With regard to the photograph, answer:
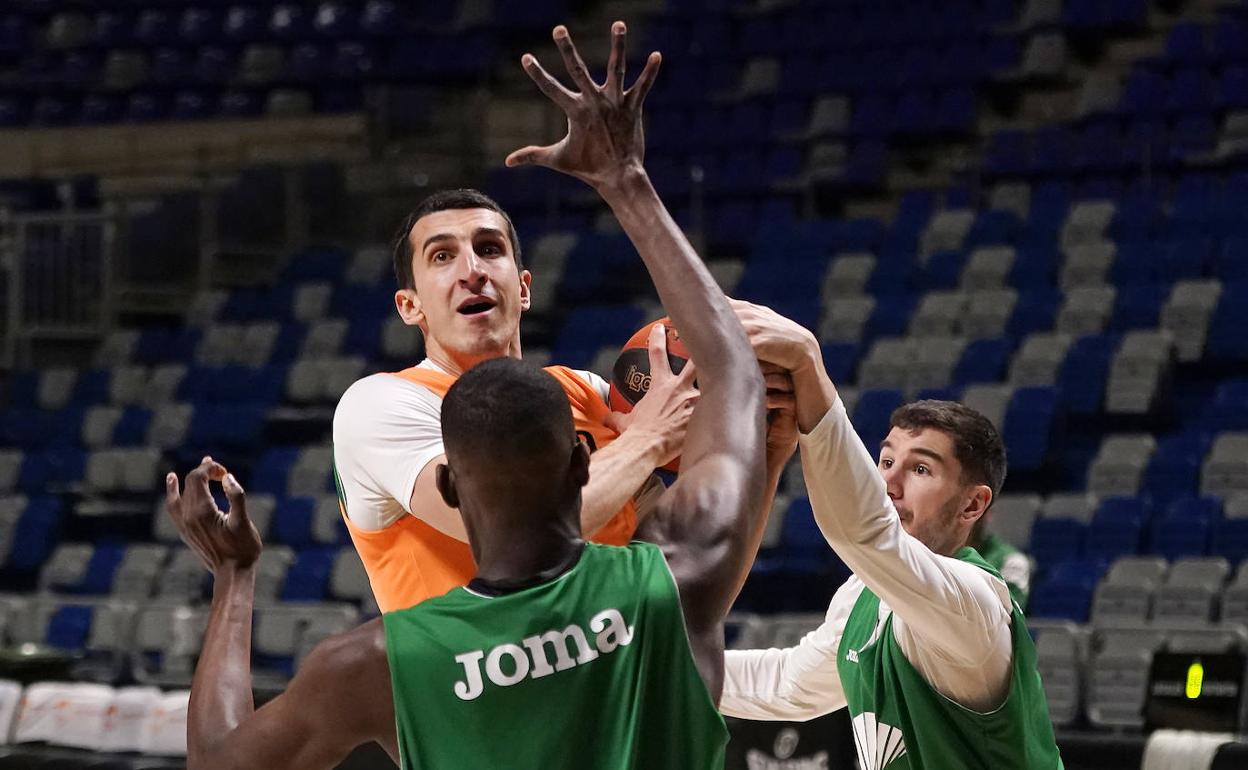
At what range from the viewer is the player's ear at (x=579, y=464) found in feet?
8.44

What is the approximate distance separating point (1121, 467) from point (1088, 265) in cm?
191

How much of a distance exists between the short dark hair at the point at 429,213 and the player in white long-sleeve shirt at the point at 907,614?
0.87 meters

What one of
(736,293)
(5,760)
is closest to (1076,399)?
(736,293)

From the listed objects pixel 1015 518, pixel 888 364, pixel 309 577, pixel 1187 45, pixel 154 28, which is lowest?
pixel 309 577

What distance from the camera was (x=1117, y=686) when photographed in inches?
339

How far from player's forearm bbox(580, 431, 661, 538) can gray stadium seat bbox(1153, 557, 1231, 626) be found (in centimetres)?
696

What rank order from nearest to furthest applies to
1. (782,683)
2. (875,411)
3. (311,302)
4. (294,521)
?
(782,683), (875,411), (294,521), (311,302)

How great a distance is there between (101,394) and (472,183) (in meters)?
3.83

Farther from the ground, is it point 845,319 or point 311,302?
point 845,319

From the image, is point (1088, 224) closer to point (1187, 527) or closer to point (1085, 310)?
point (1085, 310)

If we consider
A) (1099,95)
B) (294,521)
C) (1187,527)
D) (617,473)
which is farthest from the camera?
(1099,95)

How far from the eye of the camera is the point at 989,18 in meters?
15.7

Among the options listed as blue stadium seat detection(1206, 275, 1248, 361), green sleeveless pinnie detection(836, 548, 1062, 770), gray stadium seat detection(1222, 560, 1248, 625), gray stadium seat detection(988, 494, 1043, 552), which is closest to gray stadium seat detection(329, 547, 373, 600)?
gray stadium seat detection(988, 494, 1043, 552)

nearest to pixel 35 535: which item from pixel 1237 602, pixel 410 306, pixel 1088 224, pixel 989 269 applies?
pixel 989 269
